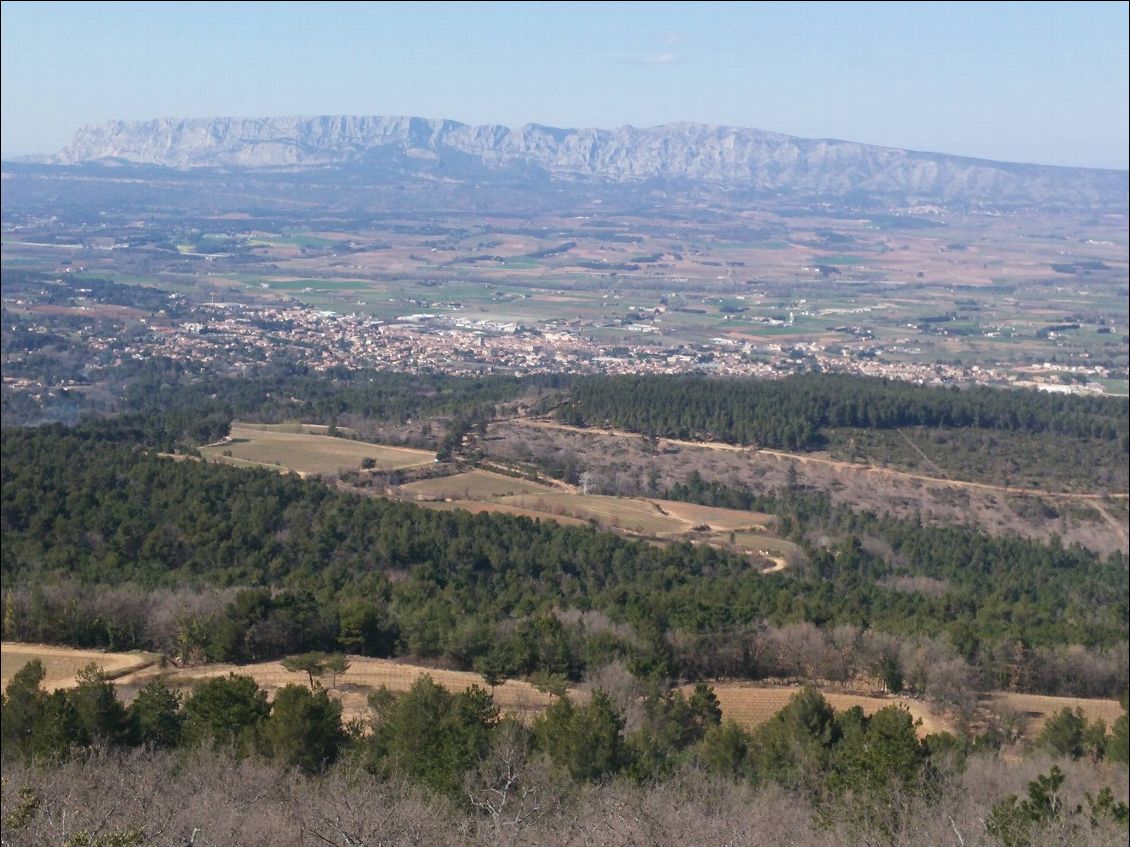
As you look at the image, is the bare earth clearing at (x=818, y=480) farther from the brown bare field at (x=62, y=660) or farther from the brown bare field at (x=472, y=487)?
the brown bare field at (x=62, y=660)

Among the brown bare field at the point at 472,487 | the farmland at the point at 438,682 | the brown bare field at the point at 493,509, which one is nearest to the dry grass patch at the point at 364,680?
the farmland at the point at 438,682

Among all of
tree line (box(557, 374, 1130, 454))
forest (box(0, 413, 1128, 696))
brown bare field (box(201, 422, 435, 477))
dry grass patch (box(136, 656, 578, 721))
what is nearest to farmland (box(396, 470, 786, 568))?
forest (box(0, 413, 1128, 696))

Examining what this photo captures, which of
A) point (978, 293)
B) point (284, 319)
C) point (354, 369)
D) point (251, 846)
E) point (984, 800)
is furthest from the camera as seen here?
point (978, 293)

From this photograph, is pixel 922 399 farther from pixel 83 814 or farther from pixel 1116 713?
pixel 83 814

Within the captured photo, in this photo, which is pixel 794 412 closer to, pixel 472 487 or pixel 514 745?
pixel 472 487

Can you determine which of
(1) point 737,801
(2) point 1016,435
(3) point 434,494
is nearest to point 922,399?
(2) point 1016,435
